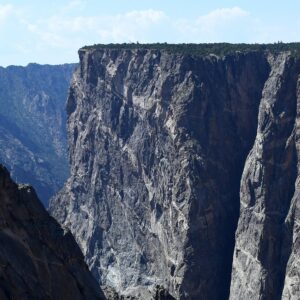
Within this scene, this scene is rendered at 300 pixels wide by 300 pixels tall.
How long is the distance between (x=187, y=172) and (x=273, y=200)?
14.6m

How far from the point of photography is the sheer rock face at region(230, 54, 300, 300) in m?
108

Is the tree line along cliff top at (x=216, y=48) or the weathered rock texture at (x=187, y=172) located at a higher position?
the tree line along cliff top at (x=216, y=48)

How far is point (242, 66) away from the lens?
120 m

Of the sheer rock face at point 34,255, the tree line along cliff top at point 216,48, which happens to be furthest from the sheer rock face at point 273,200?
the sheer rock face at point 34,255

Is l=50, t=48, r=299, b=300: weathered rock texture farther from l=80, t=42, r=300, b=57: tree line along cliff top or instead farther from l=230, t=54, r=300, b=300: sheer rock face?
l=80, t=42, r=300, b=57: tree line along cliff top

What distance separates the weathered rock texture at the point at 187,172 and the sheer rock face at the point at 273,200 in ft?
0.49

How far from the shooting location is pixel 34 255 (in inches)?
1742

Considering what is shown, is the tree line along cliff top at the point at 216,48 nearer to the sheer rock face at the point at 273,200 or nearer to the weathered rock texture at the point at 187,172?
the weathered rock texture at the point at 187,172

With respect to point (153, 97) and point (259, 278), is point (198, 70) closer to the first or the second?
point (153, 97)

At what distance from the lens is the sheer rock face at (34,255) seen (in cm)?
4156

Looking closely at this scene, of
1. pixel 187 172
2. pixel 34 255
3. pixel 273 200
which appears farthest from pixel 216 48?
pixel 34 255

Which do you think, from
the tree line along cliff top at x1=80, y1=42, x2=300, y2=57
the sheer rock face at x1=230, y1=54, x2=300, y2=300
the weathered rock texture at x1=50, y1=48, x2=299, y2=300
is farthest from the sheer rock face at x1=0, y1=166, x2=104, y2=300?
the tree line along cliff top at x1=80, y1=42, x2=300, y2=57

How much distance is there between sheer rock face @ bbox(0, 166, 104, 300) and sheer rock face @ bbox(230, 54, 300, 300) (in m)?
61.3

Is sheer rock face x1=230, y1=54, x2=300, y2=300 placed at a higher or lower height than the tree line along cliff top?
lower
